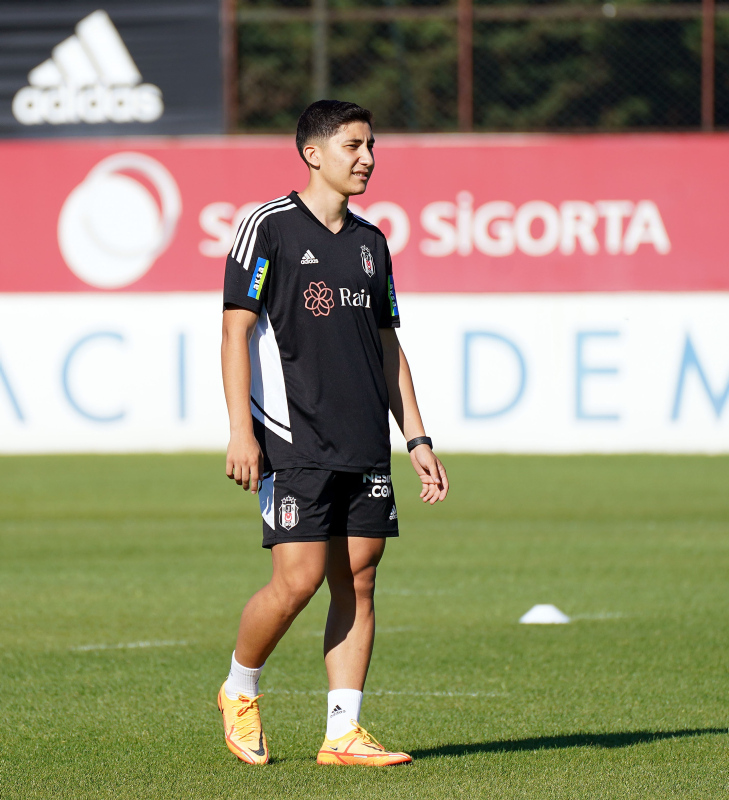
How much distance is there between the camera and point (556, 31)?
120 feet

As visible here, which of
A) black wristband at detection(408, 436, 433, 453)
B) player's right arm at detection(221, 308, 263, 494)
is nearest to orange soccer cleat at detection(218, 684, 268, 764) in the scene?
player's right arm at detection(221, 308, 263, 494)

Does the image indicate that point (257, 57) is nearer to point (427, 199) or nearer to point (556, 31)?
point (556, 31)

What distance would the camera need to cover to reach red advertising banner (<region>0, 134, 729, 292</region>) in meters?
18.4

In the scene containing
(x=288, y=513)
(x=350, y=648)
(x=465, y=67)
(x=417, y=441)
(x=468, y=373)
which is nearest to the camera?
(x=288, y=513)

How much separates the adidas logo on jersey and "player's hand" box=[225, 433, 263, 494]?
566 inches

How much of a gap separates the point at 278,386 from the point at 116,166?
46.2ft

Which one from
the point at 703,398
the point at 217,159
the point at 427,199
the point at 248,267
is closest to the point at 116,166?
the point at 217,159

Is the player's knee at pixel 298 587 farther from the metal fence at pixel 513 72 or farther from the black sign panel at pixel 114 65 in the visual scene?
the metal fence at pixel 513 72

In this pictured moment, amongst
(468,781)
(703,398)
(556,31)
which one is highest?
(556,31)

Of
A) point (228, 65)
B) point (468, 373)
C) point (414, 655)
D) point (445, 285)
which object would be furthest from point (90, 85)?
point (414, 655)

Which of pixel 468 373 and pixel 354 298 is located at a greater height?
pixel 354 298

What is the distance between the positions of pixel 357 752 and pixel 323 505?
2.73ft

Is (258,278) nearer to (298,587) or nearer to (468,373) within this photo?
(298,587)

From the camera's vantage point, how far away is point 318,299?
5039 millimetres
